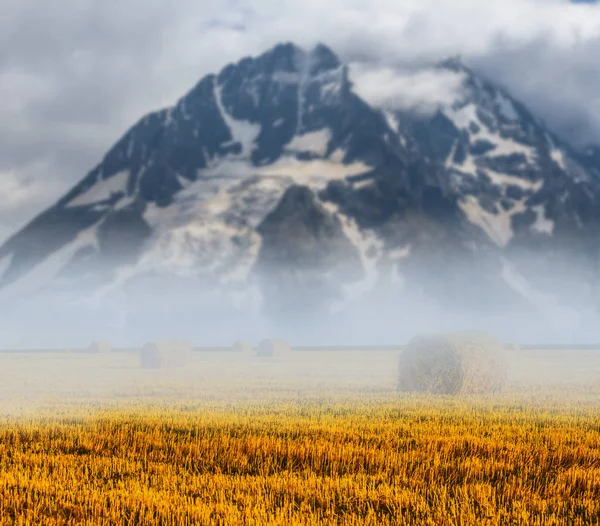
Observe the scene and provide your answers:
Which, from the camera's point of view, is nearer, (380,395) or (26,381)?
(380,395)

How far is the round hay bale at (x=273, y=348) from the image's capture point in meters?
75.7

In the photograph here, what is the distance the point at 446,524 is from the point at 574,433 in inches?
330

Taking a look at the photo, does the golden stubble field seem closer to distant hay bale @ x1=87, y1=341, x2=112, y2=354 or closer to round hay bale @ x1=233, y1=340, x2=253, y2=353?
distant hay bale @ x1=87, y1=341, x2=112, y2=354

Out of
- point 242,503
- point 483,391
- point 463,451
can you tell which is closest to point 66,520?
point 242,503

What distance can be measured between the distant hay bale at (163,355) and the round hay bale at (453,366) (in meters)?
28.1

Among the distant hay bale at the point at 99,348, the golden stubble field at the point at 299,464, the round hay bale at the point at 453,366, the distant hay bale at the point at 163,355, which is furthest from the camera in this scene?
the distant hay bale at the point at 99,348

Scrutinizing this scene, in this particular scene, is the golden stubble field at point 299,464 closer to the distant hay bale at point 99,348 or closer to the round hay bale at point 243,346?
the distant hay bale at point 99,348

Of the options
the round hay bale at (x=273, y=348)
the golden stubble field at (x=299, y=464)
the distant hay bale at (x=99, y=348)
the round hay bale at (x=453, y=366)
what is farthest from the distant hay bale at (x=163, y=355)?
the golden stubble field at (x=299, y=464)

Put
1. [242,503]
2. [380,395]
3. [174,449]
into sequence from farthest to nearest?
[380,395], [174,449], [242,503]

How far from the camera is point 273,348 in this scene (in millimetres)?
75562

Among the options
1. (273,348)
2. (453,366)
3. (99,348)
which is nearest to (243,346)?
(99,348)

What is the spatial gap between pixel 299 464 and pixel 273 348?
64009 millimetres

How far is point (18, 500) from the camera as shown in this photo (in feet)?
29.2

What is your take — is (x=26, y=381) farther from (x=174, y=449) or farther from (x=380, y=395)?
(x=174, y=449)
